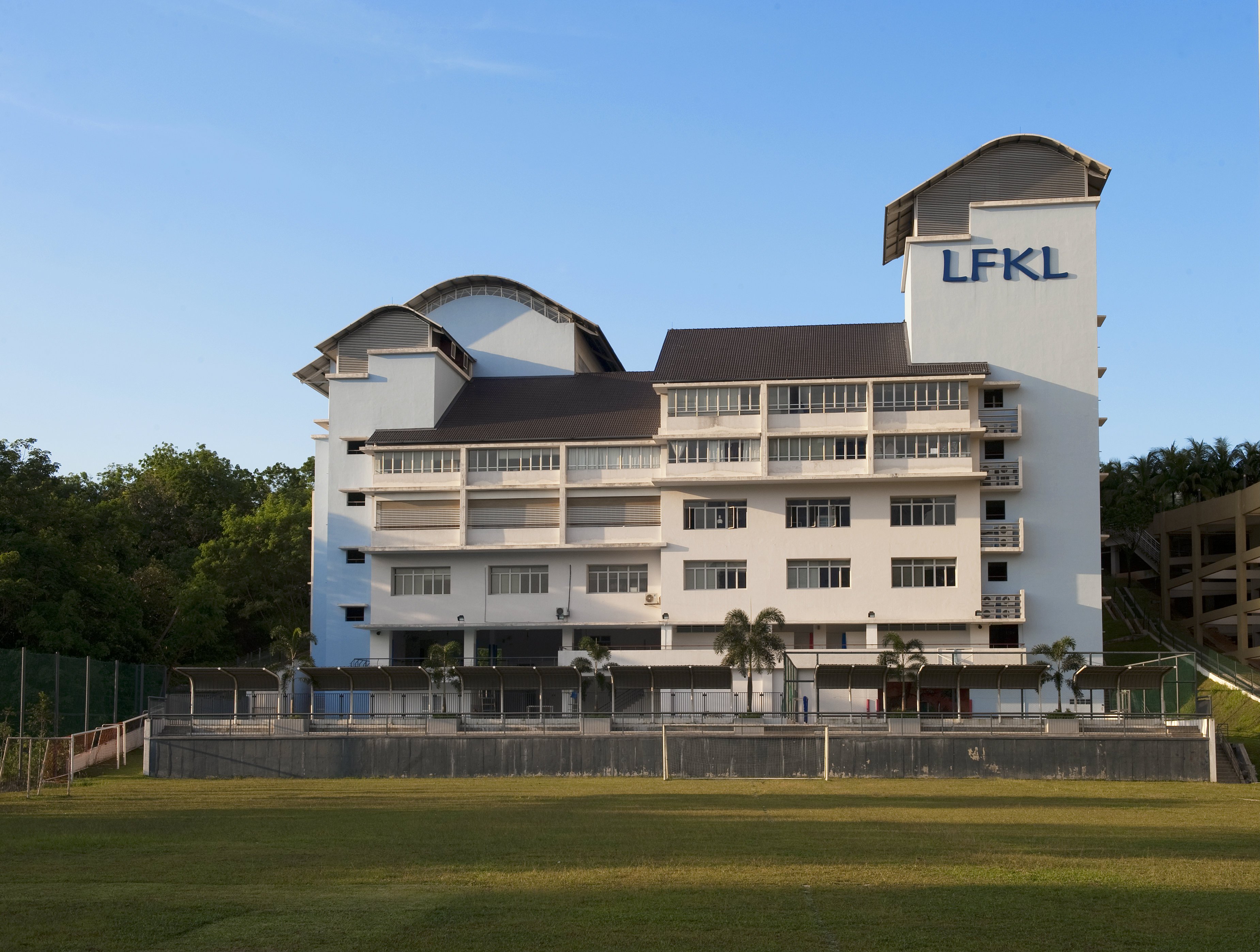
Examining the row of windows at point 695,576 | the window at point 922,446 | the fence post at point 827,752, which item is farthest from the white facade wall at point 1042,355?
the fence post at point 827,752

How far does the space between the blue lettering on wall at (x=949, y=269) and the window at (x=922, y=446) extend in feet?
29.5

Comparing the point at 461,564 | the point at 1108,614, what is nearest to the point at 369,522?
the point at 461,564

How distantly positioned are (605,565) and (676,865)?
172 feet

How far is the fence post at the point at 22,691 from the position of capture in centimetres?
4791

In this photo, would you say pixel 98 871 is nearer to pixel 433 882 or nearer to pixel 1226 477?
pixel 433 882

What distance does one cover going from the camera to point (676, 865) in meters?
22.7

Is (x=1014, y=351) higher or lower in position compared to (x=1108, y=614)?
higher

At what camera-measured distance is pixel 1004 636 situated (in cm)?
7112

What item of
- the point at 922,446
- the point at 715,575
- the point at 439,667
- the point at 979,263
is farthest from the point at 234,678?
the point at 979,263

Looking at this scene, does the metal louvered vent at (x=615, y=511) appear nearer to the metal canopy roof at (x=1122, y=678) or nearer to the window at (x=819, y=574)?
the window at (x=819, y=574)

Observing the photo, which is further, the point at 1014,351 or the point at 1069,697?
the point at 1014,351

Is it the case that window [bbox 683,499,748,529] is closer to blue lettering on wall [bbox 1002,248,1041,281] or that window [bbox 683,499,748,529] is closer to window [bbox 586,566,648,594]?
window [bbox 586,566,648,594]

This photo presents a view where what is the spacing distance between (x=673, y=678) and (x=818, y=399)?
17907mm

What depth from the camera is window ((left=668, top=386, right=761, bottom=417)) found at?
72.5 meters
